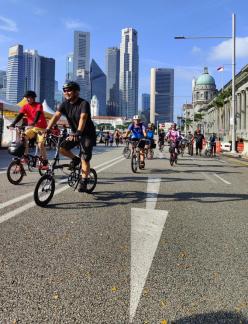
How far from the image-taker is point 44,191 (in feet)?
22.3

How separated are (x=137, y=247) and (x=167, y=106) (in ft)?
478

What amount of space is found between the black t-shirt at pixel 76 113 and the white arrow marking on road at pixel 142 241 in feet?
5.34

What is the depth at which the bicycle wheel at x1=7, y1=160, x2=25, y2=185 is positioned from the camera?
9.05 metres

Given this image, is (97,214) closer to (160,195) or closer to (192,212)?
(192,212)

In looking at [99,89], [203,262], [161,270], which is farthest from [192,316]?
[99,89]

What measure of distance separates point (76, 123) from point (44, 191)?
142cm

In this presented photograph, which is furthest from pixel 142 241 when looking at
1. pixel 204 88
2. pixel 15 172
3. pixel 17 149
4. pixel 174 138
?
pixel 204 88

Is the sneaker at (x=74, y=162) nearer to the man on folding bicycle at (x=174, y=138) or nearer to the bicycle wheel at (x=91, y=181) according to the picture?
the bicycle wheel at (x=91, y=181)

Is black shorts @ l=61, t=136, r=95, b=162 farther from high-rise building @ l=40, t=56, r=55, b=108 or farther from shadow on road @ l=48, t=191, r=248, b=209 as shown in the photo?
high-rise building @ l=40, t=56, r=55, b=108

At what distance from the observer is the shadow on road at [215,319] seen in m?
2.96

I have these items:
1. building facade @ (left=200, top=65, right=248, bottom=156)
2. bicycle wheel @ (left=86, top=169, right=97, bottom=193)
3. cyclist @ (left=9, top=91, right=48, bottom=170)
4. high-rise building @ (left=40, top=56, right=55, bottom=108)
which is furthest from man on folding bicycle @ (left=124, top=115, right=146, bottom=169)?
high-rise building @ (left=40, top=56, right=55, bottom=108)

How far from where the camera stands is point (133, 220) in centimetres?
609

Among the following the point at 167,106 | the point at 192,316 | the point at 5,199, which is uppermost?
the point at 167,106

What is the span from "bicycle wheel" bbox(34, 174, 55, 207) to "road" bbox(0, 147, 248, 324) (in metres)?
0.15
